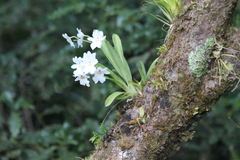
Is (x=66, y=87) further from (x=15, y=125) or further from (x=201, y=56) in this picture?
(x=201, y=56)

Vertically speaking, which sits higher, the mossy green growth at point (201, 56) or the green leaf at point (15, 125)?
the green leaf at point (15, 125)

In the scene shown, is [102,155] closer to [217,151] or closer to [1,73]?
[1,73]

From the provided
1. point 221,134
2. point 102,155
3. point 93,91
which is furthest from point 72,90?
point 102,155

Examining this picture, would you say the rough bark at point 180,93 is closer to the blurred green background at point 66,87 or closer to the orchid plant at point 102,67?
the orchid plant at point 102,67

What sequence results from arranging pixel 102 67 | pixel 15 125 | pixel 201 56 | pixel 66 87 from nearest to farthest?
pixel 201 56 → pixel 102 67 → pixel 15 125 → pixel 66 87

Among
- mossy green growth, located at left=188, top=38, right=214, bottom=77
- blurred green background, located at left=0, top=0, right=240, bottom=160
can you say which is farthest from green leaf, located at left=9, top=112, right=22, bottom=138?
mossy green growth, located at left=188, top=38, right=214, bottom=77

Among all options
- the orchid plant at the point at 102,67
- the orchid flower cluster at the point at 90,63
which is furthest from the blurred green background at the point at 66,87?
the orchid flower cluster at the point at 90,63

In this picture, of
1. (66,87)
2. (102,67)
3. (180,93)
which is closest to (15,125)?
(66,87)
